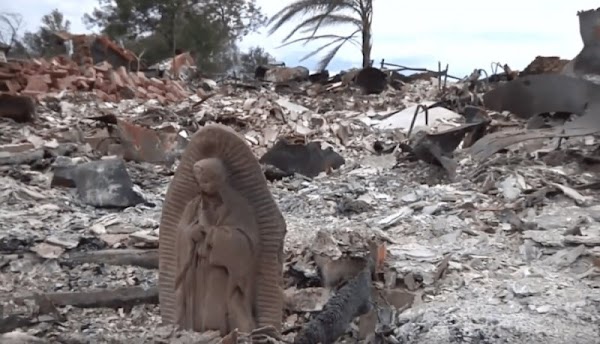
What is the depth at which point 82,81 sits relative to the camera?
13.7 metres

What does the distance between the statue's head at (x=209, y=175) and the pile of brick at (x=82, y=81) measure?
9.82 metres

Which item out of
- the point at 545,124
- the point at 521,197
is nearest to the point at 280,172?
the point at 521,197

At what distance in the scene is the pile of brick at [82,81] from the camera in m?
13.0

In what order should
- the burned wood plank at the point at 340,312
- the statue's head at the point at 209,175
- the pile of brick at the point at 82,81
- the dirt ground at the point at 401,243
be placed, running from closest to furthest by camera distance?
the statue's head at the point at 209,175, the burned wood plank at the point at 340,312, the dirt ground at the point at 401,243, the pile of brick at the point at 82,81

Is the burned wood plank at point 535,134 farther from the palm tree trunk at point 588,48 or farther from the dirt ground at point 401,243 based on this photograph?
the palm tree trunk at point 588,48

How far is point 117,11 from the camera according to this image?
2653cm

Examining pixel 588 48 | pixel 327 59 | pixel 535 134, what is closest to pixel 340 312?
pixel 535 134

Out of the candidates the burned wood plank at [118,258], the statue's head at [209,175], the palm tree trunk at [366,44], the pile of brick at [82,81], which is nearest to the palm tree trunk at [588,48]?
the burned wood plank at [118,258]

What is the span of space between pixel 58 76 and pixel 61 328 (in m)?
10.4

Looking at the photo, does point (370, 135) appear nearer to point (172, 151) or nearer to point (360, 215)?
point (172, 151)

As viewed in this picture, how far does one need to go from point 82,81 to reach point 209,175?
11022 mm

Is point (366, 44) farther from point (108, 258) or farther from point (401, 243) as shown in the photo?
point (108, 258)

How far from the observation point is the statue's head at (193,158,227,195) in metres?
3.54

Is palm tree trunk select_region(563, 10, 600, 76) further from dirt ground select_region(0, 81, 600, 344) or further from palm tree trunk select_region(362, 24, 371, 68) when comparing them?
palm tree trunk select_region(362, 24, 371, 68)
